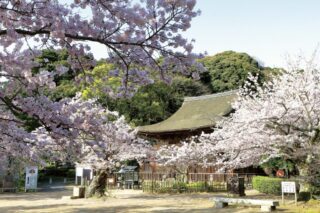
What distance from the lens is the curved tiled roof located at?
896 inches

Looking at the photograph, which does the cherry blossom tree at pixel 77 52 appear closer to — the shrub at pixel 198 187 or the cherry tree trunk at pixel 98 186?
the cherry tree trunk at pixel 98 186

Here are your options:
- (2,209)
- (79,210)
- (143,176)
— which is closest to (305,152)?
(79,210)

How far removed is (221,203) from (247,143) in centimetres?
231

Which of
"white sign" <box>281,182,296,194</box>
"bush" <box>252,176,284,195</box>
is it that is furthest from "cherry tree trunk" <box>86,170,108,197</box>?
"white sign" <box>281,182,296,194</box>

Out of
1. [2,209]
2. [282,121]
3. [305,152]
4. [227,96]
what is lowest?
[2,209]

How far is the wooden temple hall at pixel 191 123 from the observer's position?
74.2 ft

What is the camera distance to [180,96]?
1474 inches

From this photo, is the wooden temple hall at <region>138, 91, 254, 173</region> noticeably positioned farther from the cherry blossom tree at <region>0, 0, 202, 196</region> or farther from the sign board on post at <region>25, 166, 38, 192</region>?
the cherry blossom tree at <region>0, 0, 202, 196</region>

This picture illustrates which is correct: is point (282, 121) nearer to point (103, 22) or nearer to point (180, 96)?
point (103, 22)

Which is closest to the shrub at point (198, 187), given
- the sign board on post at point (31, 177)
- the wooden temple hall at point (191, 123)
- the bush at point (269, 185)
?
the wooden temple hall at point (191, 123)

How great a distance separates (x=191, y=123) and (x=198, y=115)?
156cm

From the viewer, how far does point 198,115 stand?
24.9 metres

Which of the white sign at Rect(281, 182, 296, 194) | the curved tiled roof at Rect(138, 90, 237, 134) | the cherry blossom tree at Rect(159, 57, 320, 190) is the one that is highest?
the curved tiled roof at Rect(138, 90, 237, 134)

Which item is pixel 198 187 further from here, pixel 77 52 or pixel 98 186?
pixel 77 52
